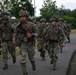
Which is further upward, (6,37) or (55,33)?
(55,33)

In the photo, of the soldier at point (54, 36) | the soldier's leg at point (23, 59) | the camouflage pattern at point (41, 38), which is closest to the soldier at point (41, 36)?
the camouflage pattern at point (41, 38)

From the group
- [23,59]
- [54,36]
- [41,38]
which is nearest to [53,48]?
[54,36]

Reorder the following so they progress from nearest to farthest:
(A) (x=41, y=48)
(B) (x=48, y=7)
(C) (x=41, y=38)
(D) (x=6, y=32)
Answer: (D) (x=6, y=32), (A) (x=41, y=48), (C) (x=41, y=38), (B) (x=48, y=7)

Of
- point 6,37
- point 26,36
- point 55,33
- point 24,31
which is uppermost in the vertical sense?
point 24,31

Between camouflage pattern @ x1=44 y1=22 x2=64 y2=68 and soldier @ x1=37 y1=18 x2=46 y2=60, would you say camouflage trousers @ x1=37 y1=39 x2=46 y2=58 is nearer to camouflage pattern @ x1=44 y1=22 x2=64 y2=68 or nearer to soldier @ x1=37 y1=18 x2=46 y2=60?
soldier @ x1=37 y1=18 x2=46 y2=60

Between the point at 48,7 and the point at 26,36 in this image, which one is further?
the point at 48,7

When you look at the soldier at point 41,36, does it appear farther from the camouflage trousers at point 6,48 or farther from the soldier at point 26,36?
the soldier at point 26,36

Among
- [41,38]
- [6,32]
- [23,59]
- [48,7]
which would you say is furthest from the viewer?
[48,7]

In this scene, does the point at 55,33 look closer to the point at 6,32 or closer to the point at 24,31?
the point at 6,32

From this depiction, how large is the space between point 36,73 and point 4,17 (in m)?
2.23

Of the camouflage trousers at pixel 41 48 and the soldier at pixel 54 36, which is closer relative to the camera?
the soldier at pixel 54 36

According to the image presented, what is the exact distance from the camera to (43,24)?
51.2 feet

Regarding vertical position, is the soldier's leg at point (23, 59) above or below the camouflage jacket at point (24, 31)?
below

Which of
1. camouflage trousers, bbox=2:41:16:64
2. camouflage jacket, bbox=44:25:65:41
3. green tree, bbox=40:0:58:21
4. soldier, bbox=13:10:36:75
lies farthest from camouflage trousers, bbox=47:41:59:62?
green tree, bbox=40:0:58:21
